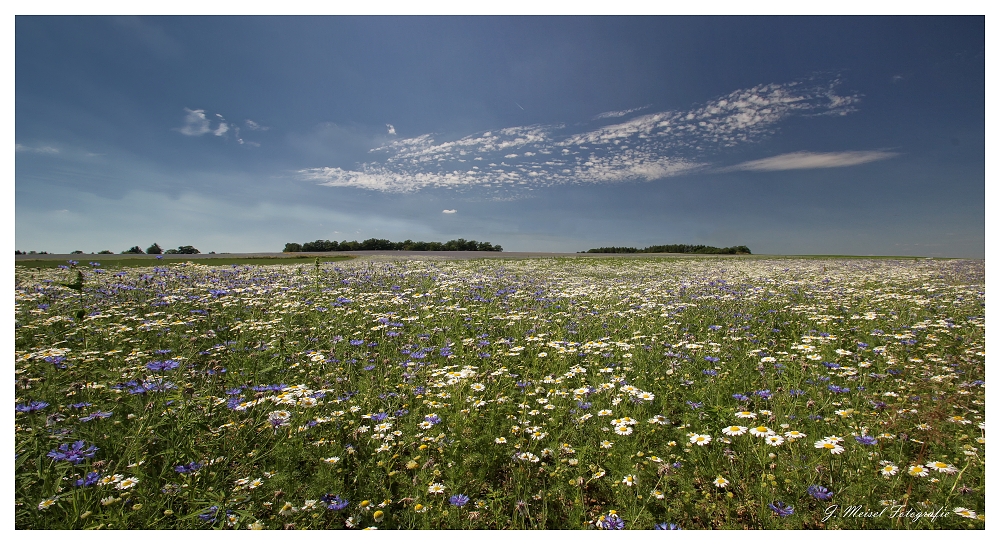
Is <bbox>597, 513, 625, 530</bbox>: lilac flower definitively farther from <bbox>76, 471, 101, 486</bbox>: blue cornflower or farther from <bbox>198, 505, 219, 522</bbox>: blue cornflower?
<bbox>76, 471, 101, 486</bbox>: blue cornflower

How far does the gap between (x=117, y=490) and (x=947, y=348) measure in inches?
329

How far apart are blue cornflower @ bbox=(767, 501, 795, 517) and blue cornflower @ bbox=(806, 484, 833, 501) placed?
0.49 ft

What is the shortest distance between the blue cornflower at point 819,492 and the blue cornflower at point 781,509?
0.49 ft

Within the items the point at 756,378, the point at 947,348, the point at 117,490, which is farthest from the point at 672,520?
the point at 947,348

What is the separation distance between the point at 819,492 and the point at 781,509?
261 millimetres

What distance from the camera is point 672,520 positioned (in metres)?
2.40

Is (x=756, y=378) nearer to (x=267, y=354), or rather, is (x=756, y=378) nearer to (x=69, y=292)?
(x=267, y=354)

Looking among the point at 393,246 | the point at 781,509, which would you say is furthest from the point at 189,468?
the point at 393,246

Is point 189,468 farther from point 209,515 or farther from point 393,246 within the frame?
point 393,246

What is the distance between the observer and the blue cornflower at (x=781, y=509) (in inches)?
87.5

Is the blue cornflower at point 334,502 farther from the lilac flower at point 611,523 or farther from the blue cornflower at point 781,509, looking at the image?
the blue cornflower at point 781,509

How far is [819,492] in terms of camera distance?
90.4 inches

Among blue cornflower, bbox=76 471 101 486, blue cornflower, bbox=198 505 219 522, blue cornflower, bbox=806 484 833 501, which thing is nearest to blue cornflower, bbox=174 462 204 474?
blue cornflower, bbox=198 505 219 522

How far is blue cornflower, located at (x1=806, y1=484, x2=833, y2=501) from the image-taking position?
224 centimetres
